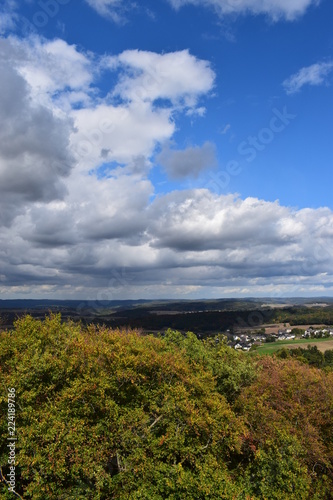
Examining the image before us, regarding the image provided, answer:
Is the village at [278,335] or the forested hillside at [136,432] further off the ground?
the forested hillside at [136,432]

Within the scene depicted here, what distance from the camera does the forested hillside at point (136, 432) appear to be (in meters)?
16.6

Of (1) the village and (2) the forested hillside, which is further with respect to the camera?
(1) the village

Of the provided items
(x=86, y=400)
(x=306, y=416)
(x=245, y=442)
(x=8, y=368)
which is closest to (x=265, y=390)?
(x=306, y=416)

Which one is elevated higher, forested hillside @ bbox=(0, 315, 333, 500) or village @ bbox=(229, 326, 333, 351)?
forested hillside @ bbox=(0, 315, 333, 500)

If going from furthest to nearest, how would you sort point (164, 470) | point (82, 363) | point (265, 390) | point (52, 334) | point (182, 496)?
point (265, 390), point (52, 334), point (82, 363), point (164, 470), point (182, 496)

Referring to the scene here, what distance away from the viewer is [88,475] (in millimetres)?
16469

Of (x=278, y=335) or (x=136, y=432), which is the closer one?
(x=136, y=432)

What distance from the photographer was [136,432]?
19453 mm

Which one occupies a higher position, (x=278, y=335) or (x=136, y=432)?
(x=136, y=432)

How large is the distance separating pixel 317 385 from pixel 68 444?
23218mm

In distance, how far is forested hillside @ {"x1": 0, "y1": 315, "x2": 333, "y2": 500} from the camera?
54.4 feet

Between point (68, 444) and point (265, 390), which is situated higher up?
point (68, 444)

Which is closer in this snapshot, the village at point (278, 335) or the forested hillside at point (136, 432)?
the forested hillside at point (136, 432)

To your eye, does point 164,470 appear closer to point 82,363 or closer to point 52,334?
point 82,363
